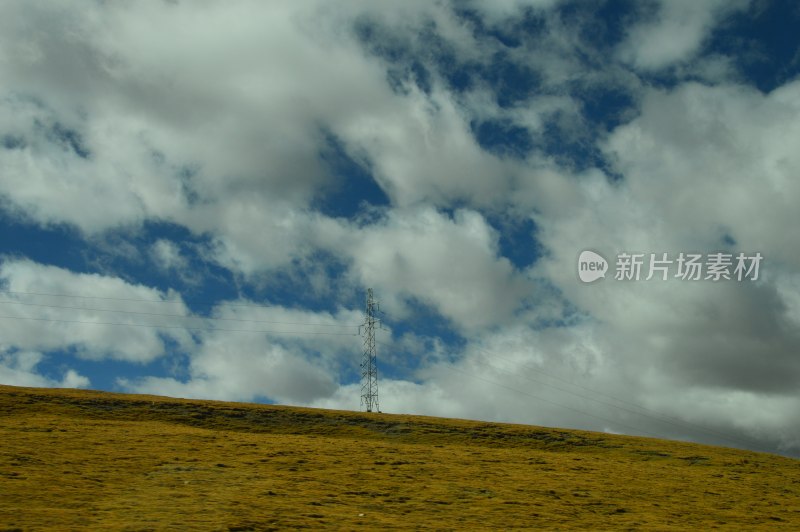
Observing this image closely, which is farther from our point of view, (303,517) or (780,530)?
(780,530)

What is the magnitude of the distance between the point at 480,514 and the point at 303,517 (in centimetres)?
654

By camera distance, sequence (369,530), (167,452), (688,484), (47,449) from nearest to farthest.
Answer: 1. (369,530)
2. (47,449)
3. (167,452)
4. (688,484)

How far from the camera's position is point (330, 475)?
90.2 ft

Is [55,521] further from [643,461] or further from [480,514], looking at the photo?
[643,461]

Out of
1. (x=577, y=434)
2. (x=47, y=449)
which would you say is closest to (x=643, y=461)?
(x=577, y=434)

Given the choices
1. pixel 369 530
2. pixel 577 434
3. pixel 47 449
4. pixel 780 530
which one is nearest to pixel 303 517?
pixel 369 530

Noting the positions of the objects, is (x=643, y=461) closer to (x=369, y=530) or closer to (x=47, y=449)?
(x=369, y=530)

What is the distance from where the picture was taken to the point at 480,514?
22.2 metres

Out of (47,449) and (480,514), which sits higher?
(47,449)

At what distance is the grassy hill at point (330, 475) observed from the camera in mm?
19719

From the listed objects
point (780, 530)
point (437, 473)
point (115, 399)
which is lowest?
point (780, 530)

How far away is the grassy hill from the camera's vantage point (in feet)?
64.7

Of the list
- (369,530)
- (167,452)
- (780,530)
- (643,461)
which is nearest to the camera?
(369,530)

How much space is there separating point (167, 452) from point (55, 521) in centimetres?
1300
